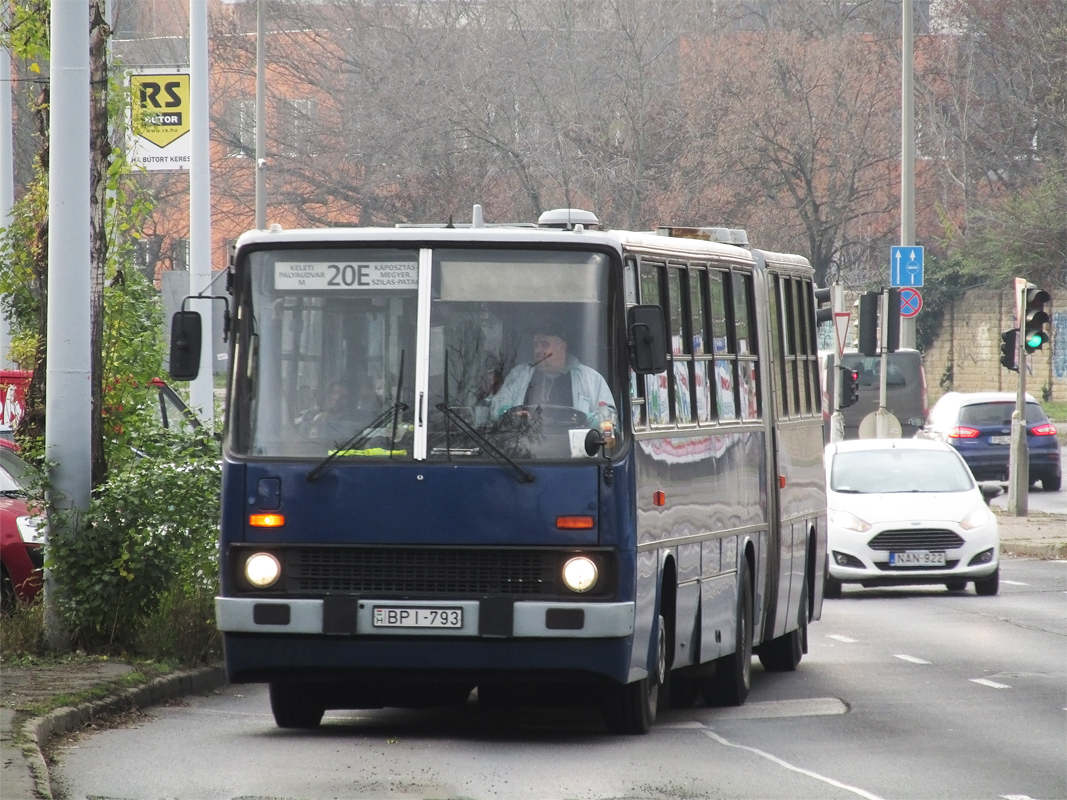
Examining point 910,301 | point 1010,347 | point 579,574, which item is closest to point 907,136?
point 910,301

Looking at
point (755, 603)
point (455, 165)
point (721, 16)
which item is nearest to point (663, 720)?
point (755, 603)

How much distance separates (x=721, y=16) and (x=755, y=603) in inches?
1771

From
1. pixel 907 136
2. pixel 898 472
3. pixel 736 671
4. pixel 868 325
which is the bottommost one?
pixel 736 671

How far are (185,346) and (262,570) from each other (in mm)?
1230

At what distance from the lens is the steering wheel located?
1046 centimetres

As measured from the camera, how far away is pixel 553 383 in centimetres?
1053

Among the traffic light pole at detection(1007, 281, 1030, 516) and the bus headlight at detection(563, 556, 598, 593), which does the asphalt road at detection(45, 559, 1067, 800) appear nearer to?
the bus headlight at detection(563, 556, 598, 593)

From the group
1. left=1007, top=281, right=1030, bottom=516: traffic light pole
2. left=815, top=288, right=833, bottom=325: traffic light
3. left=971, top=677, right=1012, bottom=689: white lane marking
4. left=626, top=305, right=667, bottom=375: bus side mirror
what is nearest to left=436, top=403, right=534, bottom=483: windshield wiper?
left=626, top=305, right=667, bottom=375: bus side mirror

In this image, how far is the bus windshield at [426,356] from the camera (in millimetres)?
10469

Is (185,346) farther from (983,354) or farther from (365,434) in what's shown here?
(983,354)

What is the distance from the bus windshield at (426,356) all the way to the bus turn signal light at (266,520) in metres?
0.29

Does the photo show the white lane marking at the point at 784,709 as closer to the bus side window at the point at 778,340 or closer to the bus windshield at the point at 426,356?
the bus side window at the point at 778,340

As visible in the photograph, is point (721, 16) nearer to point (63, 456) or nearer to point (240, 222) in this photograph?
point (240, 222)

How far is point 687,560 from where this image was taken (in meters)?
11.9
